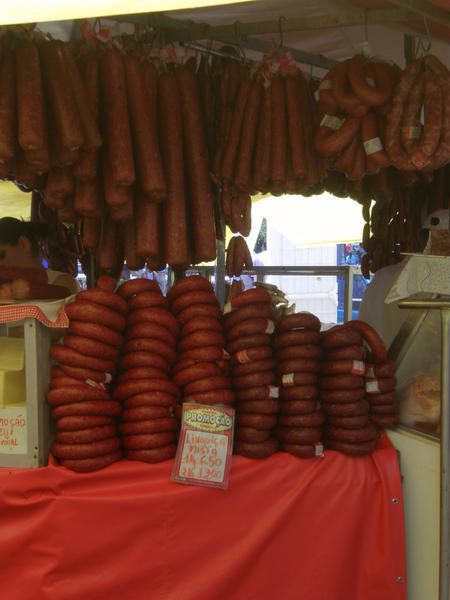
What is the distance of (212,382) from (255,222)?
34.3 ft

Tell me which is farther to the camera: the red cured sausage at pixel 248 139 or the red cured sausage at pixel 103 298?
the red cured sausage at pixel 248 139

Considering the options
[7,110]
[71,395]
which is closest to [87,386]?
[71,395]

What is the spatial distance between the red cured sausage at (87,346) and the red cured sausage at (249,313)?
58 centimetres

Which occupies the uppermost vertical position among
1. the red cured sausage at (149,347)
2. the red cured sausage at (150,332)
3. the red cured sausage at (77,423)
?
the red cured sausage at (150,332)

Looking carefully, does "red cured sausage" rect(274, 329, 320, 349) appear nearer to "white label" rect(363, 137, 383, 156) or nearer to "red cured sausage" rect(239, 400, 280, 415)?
"red cured sausage" rect(239, 400, 280, 415)

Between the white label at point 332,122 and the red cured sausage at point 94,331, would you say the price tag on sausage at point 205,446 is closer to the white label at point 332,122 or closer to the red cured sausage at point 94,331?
the red cured sausage at point 94,331

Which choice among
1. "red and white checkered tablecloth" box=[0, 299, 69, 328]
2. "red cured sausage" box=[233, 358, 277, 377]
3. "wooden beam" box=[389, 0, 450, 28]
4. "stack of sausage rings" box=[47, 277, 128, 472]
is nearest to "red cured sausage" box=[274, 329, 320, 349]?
"red cured sausage" box=[233, 358, 277, 377]

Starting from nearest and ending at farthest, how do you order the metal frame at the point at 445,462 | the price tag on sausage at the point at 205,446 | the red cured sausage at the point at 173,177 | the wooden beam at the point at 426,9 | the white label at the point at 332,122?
the metal frame at the point at 445,462 → the price tag on sausage at the point at 205,446 → the wooden beam at the point at 426,9 → the red cured sausage at the point at 173,177 → the white label at the point at 332,122

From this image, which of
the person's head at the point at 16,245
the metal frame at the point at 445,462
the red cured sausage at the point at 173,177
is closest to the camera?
the metal frame at the point at 445,462

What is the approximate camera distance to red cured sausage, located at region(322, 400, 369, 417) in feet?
8.20

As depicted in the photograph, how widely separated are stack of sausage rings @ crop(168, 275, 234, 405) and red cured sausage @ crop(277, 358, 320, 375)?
0.25m

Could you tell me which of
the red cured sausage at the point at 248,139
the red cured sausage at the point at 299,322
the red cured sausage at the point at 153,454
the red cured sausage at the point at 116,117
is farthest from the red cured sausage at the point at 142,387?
the red cured sausage at the point at 248,139

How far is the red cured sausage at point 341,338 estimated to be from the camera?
2.56m

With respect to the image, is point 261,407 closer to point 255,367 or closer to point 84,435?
point 255,367
